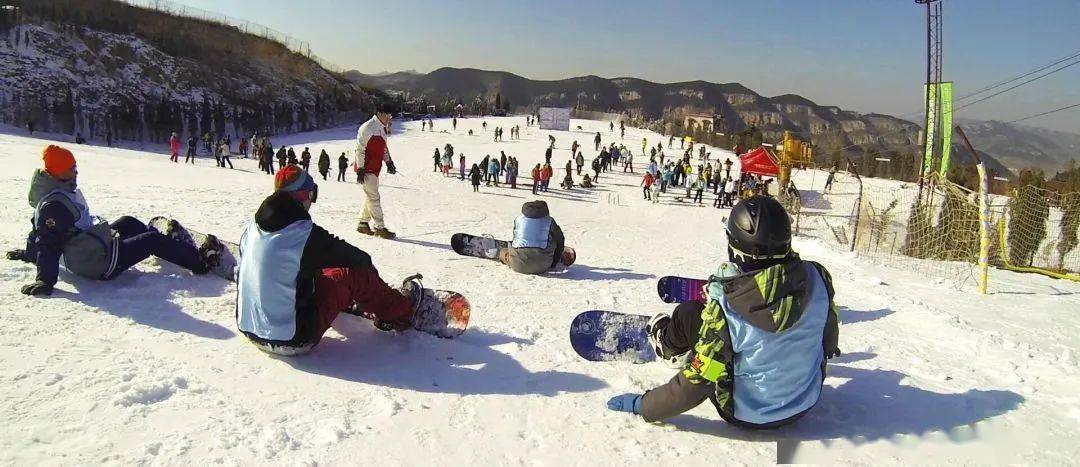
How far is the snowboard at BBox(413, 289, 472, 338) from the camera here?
398cm

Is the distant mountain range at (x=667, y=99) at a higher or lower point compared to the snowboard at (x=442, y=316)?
higher

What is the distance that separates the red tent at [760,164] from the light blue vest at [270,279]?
23.2m

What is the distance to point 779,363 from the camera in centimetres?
255

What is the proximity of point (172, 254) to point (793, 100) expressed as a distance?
17759cm

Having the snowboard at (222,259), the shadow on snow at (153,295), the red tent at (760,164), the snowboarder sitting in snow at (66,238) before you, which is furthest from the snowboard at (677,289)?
the red tent at (760,164)

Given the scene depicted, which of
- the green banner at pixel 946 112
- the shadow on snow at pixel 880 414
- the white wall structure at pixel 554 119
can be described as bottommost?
the shadow on snow at pixel 880 414

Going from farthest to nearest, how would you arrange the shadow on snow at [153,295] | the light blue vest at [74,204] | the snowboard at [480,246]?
the snowboard at [480,246] → the light blue vest at [74,204] → the shadow on snow at [153,295]

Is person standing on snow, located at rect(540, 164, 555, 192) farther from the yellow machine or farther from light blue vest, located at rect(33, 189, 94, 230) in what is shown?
light blue vest, located at rect(33, 189, 94, 230)

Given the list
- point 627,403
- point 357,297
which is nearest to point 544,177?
point 357,297

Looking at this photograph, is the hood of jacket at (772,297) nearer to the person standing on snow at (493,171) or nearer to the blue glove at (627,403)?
the blue glove at (627,403)

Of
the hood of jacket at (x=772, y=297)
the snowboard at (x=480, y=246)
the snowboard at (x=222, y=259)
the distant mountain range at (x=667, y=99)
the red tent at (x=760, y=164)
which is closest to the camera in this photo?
the hood of jacket at (x=772, y=297)

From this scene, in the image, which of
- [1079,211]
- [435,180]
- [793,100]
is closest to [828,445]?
[1079,211]

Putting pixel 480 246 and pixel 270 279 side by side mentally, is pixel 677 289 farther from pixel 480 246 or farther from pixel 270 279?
pixel 270 279

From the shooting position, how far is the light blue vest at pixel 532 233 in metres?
6.75
